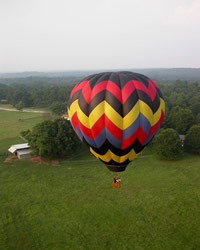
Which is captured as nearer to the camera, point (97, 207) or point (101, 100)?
point (101, 100)

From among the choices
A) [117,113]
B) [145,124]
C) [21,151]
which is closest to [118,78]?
[117,113]

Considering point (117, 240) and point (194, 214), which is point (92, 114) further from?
point (194, 214)

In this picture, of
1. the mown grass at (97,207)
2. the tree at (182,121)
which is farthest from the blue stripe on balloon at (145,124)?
the tree at (182,121)

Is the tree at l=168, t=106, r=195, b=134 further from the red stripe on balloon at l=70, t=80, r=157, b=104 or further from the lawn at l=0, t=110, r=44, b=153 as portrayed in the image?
the red stripe on balloon at l=70, t=80, r=157, b=104

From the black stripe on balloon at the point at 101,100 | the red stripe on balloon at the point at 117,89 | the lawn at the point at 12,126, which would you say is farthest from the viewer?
the lawn at the point at 12,126

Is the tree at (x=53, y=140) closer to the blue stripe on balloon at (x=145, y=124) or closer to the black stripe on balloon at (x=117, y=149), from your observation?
the black stripe on balloon at (x=117, y=149)

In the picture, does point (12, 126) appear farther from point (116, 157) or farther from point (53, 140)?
point (116, 157)

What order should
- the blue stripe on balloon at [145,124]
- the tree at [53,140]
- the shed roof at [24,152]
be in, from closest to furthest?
the blue stripe on balloon at [145,124] < the tree at [53,140] < the shed roof at [24,152]
